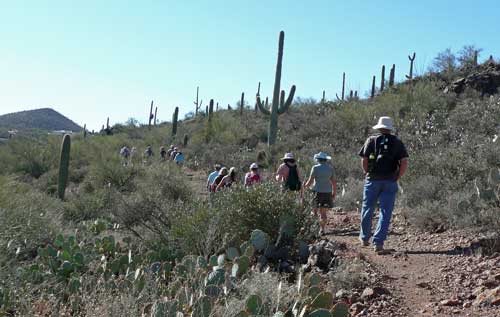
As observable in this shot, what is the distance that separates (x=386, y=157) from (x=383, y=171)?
18 cm

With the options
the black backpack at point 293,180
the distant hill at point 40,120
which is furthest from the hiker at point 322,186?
the distant hill at point 40,120

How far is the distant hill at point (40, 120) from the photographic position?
96062 millimetres

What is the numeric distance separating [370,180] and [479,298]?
2560mm

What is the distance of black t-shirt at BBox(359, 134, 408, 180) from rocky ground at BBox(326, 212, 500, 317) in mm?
989

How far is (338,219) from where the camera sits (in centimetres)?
1078

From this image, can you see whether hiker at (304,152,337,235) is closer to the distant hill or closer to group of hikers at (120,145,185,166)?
group of hikers at (120,145,185,166)

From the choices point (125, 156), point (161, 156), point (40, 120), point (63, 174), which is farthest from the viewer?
point (40, 120)

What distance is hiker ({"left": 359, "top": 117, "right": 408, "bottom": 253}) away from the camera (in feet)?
23.2

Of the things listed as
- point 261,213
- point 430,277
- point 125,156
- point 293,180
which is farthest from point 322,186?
point 125,156

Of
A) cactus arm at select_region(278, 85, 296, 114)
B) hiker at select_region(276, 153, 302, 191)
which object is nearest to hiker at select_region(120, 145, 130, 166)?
cactus arm at select_region(278, 85, 296, 114)

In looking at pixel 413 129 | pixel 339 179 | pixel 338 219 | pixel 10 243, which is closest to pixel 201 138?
pixel 413 129

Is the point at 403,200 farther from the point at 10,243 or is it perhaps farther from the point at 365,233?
the point at 10,243

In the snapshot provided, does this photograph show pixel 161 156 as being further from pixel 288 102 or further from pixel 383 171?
pixel 383 171

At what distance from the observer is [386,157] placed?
710cm
